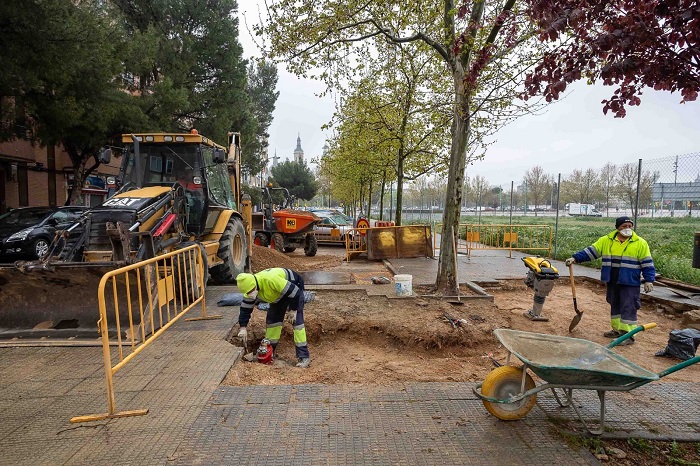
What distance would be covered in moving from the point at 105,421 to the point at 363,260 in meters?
10.5

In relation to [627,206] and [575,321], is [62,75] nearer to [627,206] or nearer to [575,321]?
[575,321]

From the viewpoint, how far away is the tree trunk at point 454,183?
7622mm

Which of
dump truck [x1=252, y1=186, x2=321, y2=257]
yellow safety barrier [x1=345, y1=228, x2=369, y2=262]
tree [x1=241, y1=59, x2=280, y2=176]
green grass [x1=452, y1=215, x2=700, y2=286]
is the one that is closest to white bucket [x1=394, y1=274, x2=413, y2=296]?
yellow safety barrier [x1=345, y1=228, x2=369, y2=262]

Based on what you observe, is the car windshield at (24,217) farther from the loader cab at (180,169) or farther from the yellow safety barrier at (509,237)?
the yellow safety barrier at (509,237)

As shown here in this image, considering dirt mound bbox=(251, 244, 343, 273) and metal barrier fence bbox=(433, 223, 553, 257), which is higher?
metal barrier fence bbox=(433, 223, 553, 257)

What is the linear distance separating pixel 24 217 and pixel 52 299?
958cm

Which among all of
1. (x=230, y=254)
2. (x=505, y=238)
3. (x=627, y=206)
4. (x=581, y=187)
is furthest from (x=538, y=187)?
(x=230, y=254)

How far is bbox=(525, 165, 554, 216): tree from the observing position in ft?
129

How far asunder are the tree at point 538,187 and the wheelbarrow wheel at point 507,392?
3509 cm

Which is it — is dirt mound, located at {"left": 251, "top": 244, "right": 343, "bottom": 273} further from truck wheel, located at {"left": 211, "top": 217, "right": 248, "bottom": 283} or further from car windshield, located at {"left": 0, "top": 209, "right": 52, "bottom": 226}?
car windshield, located at {"left": 0, "top": 209, "right": 52, "bottom": 226}

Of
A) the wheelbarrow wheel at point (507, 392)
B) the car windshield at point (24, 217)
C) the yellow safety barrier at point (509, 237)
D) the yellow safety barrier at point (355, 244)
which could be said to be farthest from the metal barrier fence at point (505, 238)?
the car windshield at point (24, 217)

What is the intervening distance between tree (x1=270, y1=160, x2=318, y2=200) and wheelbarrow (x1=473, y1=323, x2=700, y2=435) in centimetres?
5285

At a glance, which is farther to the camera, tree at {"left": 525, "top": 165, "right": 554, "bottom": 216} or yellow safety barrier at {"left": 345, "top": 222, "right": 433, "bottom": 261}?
tree at {"left": 525, "top": 165, "right": 554, "bottom": 216}

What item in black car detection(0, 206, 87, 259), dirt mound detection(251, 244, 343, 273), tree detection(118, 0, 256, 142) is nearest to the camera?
black car detection(0, 206, 87, 259)
